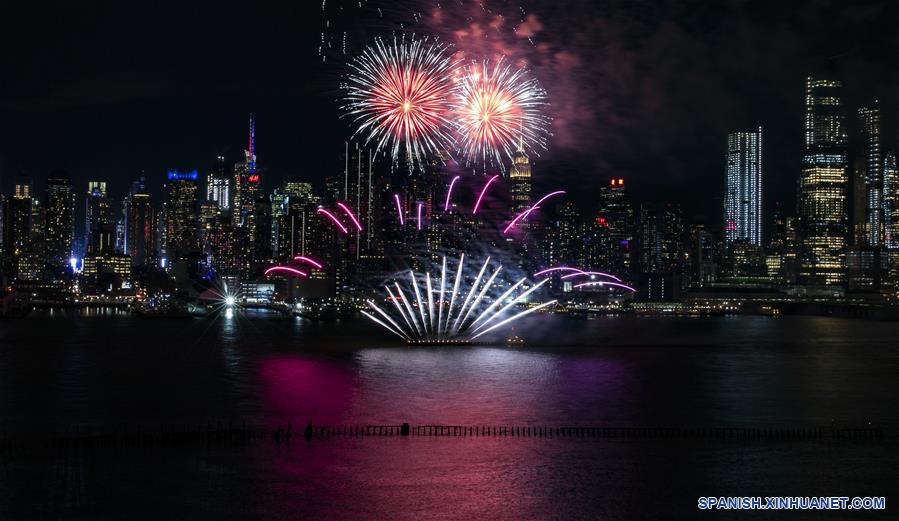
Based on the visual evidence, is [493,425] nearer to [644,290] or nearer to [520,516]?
[520,516]

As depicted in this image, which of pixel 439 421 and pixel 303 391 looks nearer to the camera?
pixel 439 421

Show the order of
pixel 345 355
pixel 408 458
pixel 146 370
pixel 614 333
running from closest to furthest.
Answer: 1. pixel 408 458
2. pixel 146 370
3. pixel 345 355
4. pixel 614 333

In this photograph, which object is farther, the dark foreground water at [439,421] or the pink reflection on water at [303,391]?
the pink reflection on water at [303,391]

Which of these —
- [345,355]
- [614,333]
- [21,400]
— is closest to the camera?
[21,400]

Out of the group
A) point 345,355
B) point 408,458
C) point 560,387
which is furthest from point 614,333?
point 408,458

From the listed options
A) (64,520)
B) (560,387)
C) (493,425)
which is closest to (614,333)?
(560,387)

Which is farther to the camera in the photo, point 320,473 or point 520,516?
point 320,473

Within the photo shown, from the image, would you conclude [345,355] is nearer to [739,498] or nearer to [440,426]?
[440,426]

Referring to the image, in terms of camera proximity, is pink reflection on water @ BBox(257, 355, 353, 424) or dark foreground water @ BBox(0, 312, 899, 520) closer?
dark foreground water @ BBox(0, 312, 899, 520)
